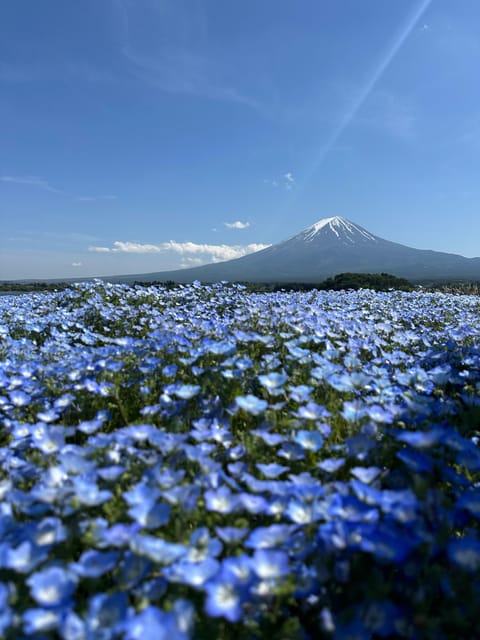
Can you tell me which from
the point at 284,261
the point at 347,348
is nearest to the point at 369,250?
the point at 284,261

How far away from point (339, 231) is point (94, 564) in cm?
18854

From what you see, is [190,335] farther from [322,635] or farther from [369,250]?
[369,250]

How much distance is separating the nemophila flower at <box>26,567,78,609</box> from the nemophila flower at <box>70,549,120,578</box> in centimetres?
2

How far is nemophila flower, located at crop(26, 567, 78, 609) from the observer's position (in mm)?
1143

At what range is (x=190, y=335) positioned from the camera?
402cm

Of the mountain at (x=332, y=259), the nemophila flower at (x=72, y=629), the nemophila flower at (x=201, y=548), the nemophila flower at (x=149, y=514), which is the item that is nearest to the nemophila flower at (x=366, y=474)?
the nemophila flower at (x=201, y=548)

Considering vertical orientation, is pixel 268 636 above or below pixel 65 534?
below

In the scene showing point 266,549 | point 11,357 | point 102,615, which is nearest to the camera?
point 102,615

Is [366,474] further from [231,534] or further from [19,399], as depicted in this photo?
[19,399]

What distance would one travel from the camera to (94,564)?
125cm

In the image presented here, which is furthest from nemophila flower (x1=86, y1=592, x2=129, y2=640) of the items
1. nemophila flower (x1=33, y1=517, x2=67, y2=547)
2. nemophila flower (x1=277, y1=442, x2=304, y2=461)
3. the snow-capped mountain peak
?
the snow-capped mountain peak

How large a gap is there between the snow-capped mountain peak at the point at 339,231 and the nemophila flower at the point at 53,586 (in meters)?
184

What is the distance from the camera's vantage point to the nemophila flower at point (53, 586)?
114 centimetres

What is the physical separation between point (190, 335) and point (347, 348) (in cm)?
161
